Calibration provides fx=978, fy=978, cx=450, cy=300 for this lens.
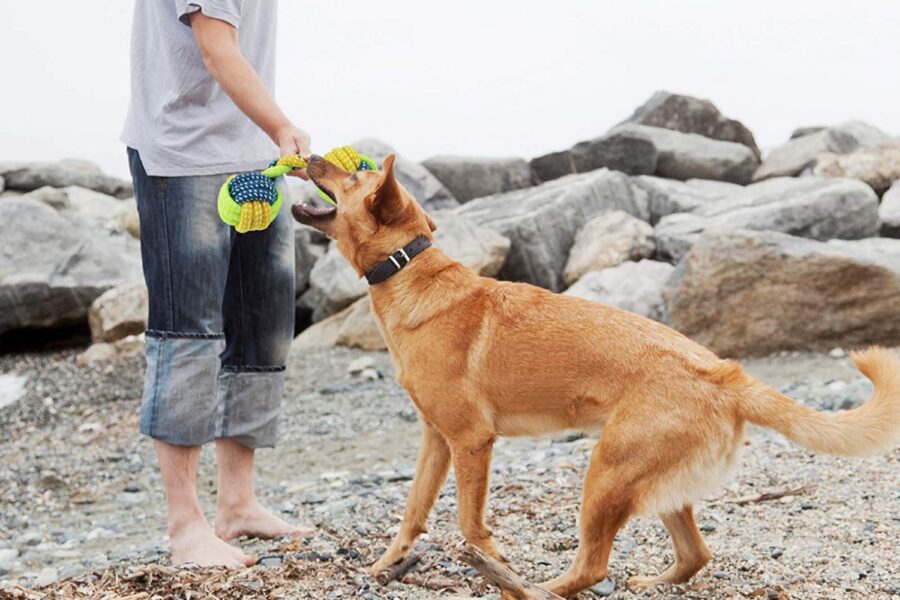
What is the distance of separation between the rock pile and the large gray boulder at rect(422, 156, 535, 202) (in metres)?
0.03

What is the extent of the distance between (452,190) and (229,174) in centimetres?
1286

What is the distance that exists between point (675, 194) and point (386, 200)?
1075 cm

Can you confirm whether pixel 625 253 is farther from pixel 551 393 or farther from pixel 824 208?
pixel 551 393

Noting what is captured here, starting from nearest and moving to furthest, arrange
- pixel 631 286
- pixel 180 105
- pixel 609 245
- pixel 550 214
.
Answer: pixel 180 105 < pixel 631 286 < pixel 609 245 < pixel 550 214

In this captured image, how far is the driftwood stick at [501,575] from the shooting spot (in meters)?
3.00

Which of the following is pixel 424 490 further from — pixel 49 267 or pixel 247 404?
pixel 49 267

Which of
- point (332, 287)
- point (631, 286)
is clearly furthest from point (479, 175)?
point (631, 286)

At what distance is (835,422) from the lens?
3.19m

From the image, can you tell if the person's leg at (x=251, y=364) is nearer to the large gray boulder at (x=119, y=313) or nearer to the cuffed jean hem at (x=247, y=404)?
the cuffed jean hem at (x=247, y=404)

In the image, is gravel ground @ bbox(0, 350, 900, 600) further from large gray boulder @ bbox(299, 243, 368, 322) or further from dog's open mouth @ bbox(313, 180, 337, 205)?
large gray boulder @ bbox(299, 243, 368, 322)

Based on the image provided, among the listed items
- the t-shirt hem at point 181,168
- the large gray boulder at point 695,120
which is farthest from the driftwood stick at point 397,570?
the large gray boulder at point 695,120

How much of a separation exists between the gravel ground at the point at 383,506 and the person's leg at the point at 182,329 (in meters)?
0.37

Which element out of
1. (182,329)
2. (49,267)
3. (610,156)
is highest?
(182,329)

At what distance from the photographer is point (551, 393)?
3434mm
